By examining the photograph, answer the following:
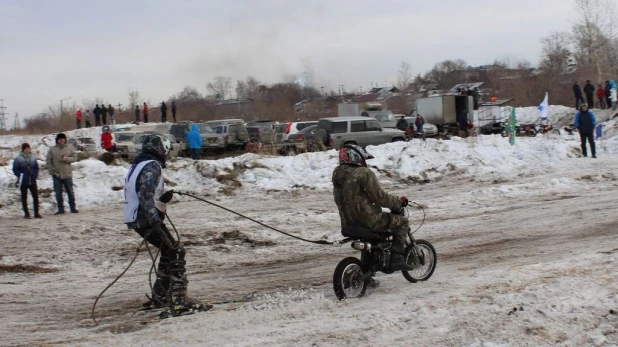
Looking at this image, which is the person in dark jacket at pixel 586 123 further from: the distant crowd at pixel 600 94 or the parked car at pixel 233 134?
the distant crowd at pixel 600 94

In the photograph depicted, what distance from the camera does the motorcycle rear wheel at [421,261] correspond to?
7.63 meters

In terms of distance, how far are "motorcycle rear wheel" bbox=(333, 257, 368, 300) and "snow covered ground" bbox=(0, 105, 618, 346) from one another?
0.51 ft

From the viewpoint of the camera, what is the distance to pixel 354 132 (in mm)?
27500

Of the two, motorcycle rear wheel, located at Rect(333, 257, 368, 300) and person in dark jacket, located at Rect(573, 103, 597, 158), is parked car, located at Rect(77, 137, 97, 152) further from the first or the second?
motorcycle rear wheel, located at Rect(333, 257, 368, 300)

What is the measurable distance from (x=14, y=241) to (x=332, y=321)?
8.24 metres

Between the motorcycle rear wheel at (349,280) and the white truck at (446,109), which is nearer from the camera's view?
the motorcycle rear wheel at (349,280)

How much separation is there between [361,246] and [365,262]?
34 centimetres

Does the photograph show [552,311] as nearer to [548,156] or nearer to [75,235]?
[75,235]

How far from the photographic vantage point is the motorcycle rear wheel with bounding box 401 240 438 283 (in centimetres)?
763

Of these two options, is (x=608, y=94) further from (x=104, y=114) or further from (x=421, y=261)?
(x=104, y=114)

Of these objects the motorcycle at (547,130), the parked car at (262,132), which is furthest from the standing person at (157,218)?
the motorcycle at (547,130)

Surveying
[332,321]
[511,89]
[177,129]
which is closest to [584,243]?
[332,321]

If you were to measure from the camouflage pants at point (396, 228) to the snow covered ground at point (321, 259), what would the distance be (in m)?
0.52

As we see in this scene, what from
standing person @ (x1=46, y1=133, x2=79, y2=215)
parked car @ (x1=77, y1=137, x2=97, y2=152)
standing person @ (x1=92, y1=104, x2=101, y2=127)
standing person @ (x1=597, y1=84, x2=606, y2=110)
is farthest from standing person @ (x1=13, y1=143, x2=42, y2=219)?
standing person @ (x1=92, y1=104, x2=101, y2=127)
